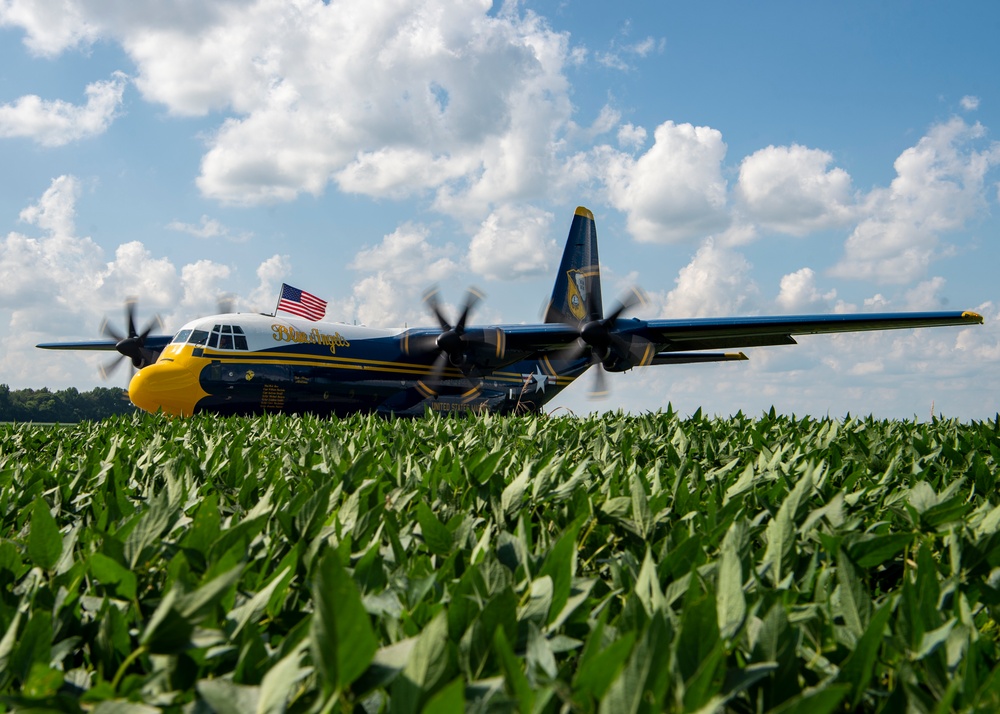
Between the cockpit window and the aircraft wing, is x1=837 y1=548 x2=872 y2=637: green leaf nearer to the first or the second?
the cockpit window

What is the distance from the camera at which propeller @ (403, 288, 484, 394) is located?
24.3 meters

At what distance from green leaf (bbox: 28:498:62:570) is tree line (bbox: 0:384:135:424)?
253ft

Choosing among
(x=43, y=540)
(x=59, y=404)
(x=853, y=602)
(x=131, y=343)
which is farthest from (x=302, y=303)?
(x=59, y=404)

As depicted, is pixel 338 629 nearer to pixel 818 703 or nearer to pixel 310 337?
pixel 818 703

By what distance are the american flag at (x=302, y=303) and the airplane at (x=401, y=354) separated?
18.2ft

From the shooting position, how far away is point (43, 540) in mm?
1489

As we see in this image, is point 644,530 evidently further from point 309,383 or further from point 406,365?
point 406,365

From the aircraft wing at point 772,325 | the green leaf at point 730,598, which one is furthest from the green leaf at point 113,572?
the aircraft wing at point 772,325

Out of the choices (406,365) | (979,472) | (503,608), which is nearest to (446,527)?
(503,608)

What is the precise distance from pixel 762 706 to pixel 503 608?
380mm

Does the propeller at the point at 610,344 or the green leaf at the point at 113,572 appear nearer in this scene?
the green leaf at the point at 113,572

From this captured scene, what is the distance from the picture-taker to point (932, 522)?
173 cm

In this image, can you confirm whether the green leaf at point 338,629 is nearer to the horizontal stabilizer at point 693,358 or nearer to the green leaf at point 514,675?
the green leaf at point 514,675

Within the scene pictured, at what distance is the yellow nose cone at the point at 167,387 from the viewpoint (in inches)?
777
